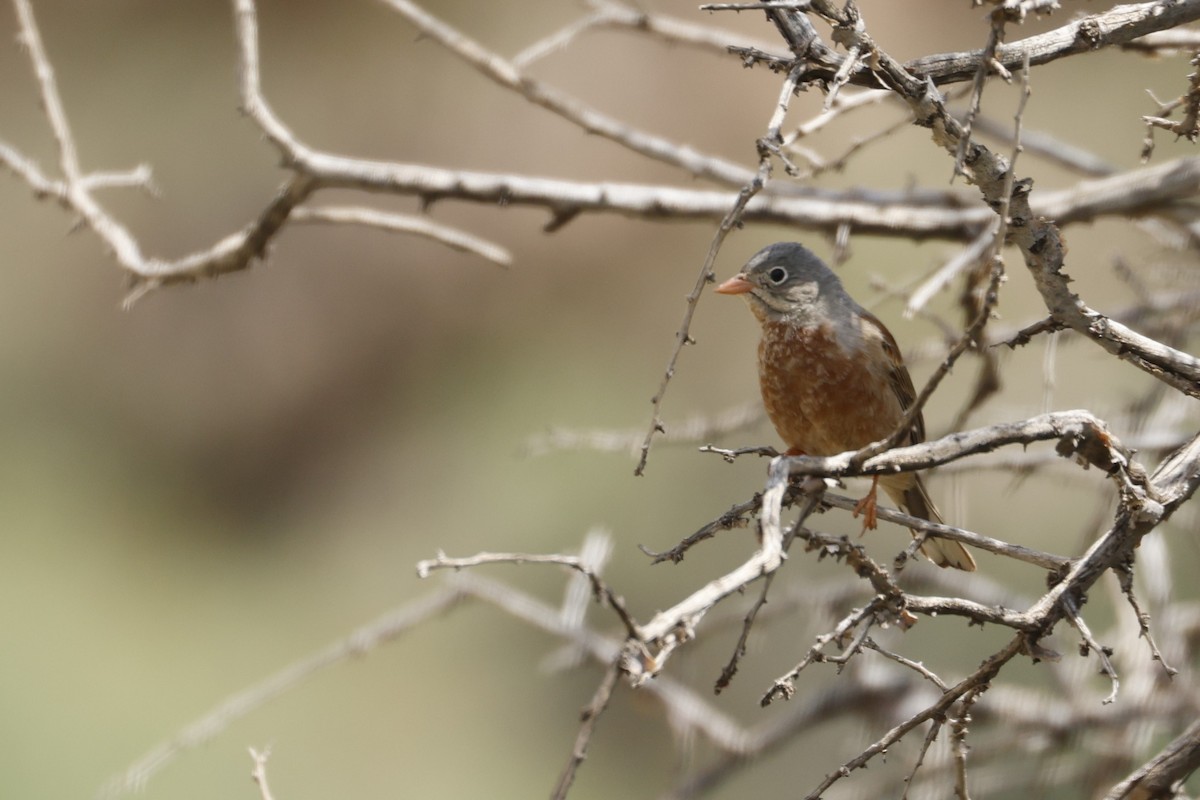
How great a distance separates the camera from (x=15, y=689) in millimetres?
8445

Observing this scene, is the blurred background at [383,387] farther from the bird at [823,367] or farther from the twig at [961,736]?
the twig at [961,736]

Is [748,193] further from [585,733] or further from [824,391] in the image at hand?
[824,391]

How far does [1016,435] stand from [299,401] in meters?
10.6

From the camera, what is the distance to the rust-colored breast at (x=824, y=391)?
3818mm

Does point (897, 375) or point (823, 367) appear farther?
point (897, 375)

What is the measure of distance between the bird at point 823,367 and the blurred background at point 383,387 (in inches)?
158

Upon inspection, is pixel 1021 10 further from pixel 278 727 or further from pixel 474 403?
pixel 474 403

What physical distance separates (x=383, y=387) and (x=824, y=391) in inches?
341

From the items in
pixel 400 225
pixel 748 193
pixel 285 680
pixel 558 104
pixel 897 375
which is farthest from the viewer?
pixel 558 104

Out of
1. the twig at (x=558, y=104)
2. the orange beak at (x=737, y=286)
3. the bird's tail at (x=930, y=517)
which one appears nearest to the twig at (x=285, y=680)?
the orange beak at (x=737, y=286)

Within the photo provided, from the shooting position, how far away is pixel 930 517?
165 inches

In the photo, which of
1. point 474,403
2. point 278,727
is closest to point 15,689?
point 278,727

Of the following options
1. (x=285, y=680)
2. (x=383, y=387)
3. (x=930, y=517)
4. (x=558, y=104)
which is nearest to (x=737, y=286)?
(x=558, y=104)

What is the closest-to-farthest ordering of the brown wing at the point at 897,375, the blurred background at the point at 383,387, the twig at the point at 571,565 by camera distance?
the twig at the point at 571,565, the brown wing at the point at 897,375, the blurred background at the point at 383,387
